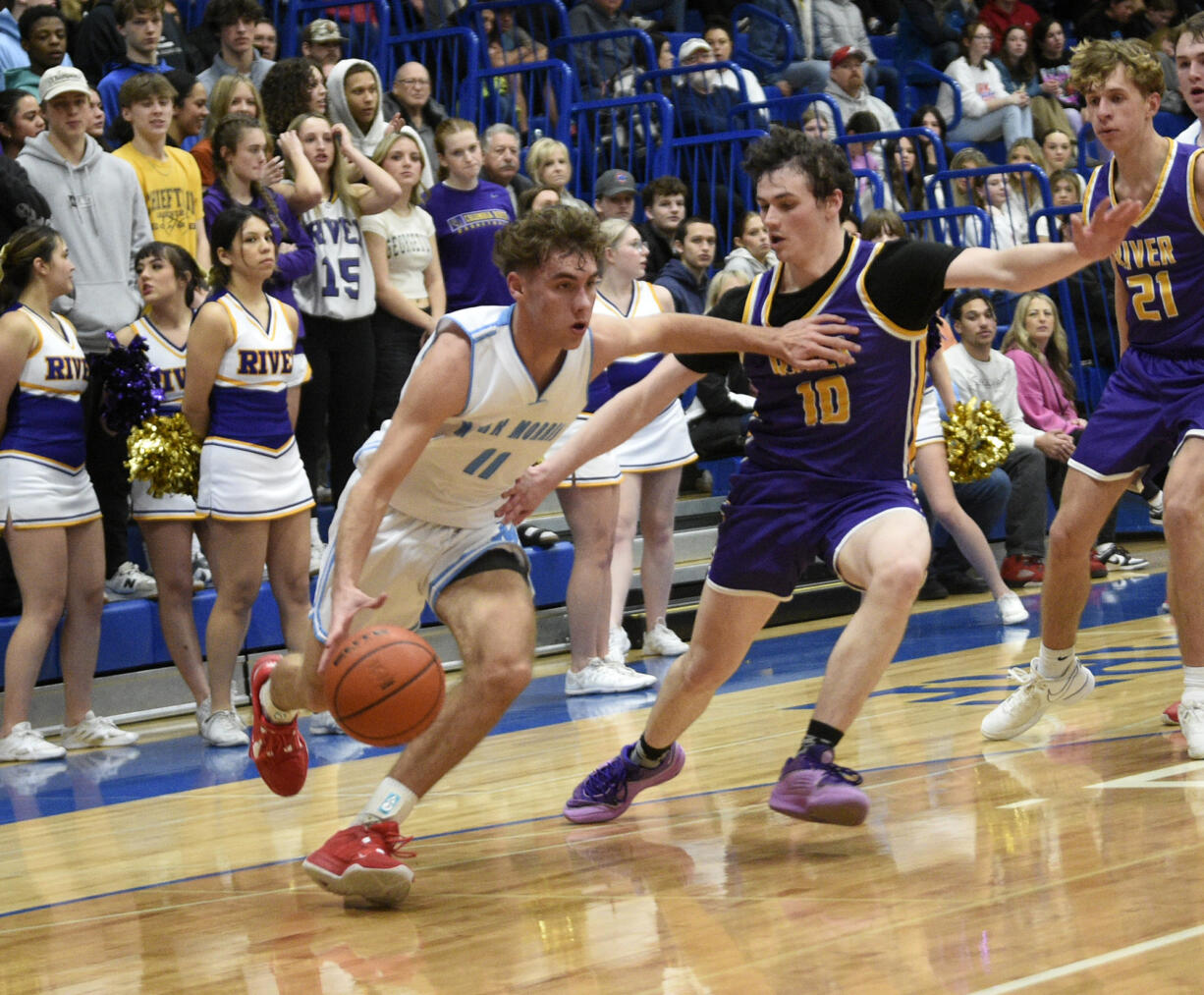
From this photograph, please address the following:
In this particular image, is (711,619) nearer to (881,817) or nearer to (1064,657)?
(881,817)

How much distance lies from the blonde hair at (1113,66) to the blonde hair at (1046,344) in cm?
537

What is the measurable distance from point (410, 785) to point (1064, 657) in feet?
7.82

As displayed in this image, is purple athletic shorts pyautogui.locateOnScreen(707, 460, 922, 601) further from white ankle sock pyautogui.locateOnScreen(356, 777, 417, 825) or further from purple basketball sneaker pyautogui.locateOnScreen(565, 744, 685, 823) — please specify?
white ankle sock pyautogui.locateOnScreen(356, 777, 417, 825)

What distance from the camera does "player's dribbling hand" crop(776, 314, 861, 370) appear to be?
4.43 meters

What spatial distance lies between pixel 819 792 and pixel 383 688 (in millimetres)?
1133

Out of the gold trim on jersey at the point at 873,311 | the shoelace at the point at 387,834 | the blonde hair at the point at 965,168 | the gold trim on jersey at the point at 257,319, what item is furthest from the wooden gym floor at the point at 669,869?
the blonde hair at the point at 965,168

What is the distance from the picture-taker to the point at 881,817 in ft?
15.1

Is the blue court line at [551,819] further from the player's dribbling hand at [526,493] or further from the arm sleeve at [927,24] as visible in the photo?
the arm sleeve at [927,24]

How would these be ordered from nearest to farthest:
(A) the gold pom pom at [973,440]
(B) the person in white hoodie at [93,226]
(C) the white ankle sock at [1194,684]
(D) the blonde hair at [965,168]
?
(C) the white ankle sock at [1194,684] < (B) the person in white hoodie at [93,226] < (A) the gold pom pom at [973,440] < (D) the blonde hair at [965,168]

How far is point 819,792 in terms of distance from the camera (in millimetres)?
4215

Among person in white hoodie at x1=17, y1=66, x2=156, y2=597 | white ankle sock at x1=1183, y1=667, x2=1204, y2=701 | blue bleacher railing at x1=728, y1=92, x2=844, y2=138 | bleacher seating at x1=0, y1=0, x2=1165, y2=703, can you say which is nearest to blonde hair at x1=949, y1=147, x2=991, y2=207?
bleacher seating at x1=0, y1=0, x2=1165, y2=703

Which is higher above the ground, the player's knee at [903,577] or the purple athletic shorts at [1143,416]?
the purple athletic shorts at [1143,416]

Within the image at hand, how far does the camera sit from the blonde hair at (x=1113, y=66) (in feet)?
16.8

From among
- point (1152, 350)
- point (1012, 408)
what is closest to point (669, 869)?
point (1152, 350)
